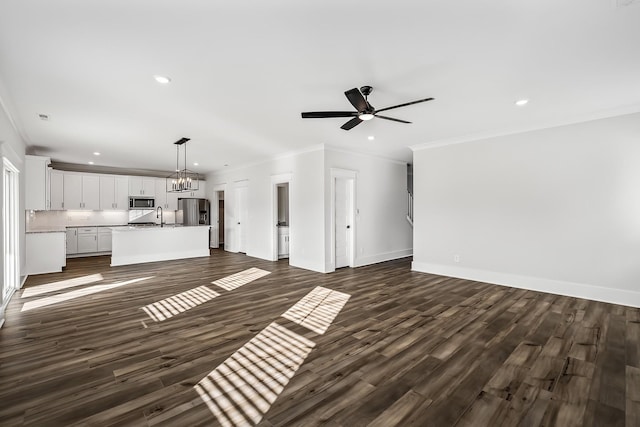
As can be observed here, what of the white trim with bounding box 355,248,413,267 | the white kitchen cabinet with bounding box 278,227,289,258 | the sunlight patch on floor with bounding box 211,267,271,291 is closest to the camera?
the sunlight patch on floor with bounding box 211,267,271,291

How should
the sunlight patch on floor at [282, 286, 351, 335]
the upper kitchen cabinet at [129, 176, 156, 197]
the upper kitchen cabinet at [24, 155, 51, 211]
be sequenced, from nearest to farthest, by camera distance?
the sunlight patch on floor at [282, 286, 351, 335]
the upper kitchen cabinet at [24, 155, 51, 211]
the upper kitchen cabinet at [129, 176, 156, 197]

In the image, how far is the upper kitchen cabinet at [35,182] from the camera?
5.96m

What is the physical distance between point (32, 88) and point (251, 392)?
4201mm

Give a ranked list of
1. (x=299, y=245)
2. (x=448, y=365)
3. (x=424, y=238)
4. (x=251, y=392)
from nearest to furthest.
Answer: (x=251, y=392)
(x=448, y=365)
(x=424, y=238)
(x=299, y=245)

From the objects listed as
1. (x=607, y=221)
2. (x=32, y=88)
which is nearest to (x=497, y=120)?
→ (x=607, y=221)

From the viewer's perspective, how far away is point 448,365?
97.1 inches

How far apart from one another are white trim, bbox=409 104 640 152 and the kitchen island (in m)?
6.28

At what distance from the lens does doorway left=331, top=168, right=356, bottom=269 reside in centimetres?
646

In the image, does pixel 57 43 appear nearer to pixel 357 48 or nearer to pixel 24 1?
pixel 24 1

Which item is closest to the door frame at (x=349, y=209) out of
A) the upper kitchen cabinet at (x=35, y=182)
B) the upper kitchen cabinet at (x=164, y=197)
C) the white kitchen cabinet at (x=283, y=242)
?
the white kitchen cabinet at (x=283, y=242)

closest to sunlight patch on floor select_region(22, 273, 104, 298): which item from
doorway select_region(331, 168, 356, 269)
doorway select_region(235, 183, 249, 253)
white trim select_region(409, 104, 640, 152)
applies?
doorway select_region(235, 183, 249, 253)

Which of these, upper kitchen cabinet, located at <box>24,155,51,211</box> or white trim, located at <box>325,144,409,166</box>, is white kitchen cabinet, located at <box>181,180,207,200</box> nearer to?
upper kitchen cabinet, located at <box>24,155,51,211</box>

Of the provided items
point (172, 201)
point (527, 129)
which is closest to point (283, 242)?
point (172, 201)

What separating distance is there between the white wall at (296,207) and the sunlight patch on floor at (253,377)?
3376 millimetres
